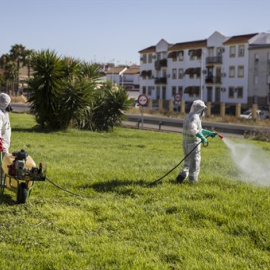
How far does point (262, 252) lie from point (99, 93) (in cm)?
2124

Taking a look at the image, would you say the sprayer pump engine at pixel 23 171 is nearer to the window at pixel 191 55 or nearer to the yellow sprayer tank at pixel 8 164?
the yellow sprayer tank at pixel 8 164

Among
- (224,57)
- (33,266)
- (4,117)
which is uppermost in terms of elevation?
(224,57)

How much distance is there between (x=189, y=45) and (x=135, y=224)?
69.7 m

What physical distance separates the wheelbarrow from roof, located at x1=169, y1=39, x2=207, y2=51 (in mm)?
66220

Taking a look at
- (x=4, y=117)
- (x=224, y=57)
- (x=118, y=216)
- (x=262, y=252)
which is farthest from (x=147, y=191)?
(x=224, y=57)

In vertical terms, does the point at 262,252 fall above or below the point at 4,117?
below

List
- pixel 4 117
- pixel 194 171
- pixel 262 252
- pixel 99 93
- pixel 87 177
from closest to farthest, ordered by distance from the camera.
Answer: pixel 262 252 → pixel 4 117 → pixel 194 171 → pixel 87 177 → pixel 99 93

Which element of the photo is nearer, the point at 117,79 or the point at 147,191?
the point at 147,191

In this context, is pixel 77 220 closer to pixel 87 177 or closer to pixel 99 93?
pixel 87 177

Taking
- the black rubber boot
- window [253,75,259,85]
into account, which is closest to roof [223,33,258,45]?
window [253,75,259,85]

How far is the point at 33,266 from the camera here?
16.4ft

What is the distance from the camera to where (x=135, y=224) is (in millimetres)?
6426

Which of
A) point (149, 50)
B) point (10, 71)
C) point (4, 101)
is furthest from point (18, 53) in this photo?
point (4, 101)

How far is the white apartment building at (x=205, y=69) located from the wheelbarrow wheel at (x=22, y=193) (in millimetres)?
59699
